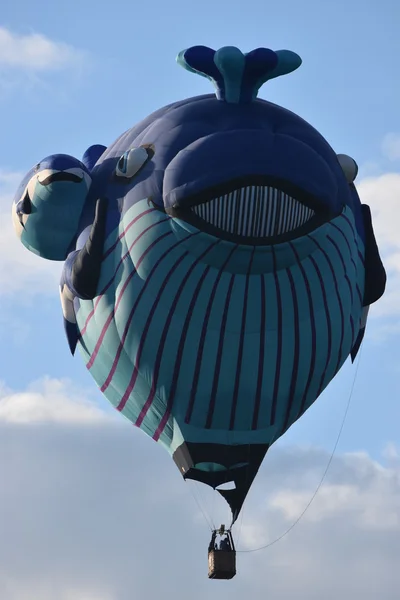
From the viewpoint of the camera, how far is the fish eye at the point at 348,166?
49.2m

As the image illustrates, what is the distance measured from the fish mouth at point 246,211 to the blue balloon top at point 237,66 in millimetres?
2270

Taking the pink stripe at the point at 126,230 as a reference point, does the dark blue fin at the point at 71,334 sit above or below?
below

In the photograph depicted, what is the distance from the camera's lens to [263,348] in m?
47.4

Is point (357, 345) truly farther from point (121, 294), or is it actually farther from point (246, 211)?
point (121, 294)

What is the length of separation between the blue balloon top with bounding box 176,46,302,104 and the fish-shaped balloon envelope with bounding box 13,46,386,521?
0.08ft

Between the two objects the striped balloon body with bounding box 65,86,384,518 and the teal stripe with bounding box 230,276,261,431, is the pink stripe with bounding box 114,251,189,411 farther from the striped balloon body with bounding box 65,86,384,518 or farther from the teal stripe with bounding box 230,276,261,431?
the teal stripe with bounding box 230,276,261,431

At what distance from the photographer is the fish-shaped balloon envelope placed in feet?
154

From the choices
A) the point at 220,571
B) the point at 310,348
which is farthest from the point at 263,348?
the point at 220,571

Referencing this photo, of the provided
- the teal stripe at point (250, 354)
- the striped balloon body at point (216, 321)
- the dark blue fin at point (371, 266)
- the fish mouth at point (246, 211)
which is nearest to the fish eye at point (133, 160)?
the striped balloon body at point (216, 321)

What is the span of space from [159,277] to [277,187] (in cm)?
261

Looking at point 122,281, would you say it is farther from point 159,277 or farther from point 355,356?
point 355,356

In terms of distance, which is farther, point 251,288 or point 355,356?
point 355,356

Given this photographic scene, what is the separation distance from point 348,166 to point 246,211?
3278 millimetres

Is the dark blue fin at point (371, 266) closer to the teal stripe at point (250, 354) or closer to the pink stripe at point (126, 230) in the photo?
the teal stripe at point (250, 354)
